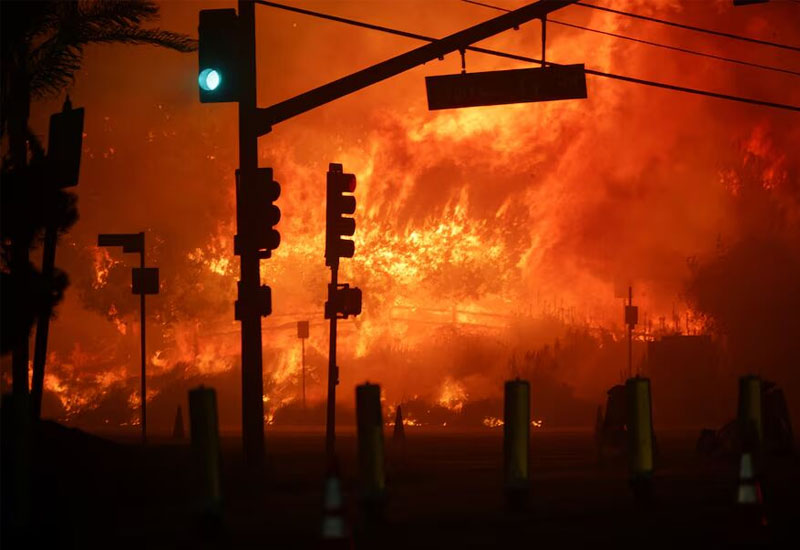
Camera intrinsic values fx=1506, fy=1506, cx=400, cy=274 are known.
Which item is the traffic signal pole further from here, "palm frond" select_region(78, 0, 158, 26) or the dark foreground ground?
"palm frond" select_region(78, 0, 158, 26)

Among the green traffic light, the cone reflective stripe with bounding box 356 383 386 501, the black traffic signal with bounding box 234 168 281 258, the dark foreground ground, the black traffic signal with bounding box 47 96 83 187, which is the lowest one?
the dark foreground ground

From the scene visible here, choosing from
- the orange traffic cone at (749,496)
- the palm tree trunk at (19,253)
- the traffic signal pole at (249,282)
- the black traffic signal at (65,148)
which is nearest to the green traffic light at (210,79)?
the traffic signal pole at (249,282)

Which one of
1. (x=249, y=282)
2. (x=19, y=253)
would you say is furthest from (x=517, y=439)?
(x=19, y=253)

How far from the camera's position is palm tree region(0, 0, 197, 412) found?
18.0 m

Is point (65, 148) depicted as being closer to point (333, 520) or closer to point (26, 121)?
point (26, 121)

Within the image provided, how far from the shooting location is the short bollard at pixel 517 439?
14977 mm

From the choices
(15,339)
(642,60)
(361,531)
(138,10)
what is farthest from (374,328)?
(361,531)

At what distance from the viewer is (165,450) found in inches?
961

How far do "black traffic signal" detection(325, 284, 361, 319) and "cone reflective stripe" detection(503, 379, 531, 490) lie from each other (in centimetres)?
1410

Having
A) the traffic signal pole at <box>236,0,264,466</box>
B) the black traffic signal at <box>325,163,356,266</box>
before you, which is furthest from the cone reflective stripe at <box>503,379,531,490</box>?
the black traffic signal at <box>325,163,356,266</box>

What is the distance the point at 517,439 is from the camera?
15117 millimetres

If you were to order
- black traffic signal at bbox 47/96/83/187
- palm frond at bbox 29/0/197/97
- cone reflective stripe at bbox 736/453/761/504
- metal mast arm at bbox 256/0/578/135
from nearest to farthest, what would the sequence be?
cone reflective stripe at bbox 736/453/761/504 < black traffic signal at bbox 47/96/83/187 < metal mast arm at bbox 256/0/578/135 < palm frond at bbox 29/0/197/97

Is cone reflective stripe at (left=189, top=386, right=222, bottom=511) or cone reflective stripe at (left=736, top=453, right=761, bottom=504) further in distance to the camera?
cone reflective stripe at (left=736, top=453, right=761, bottom=504)

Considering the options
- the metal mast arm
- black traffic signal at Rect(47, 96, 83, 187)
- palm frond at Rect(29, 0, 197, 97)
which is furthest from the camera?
palm frond at Rect(29, 0, 197, 97)
